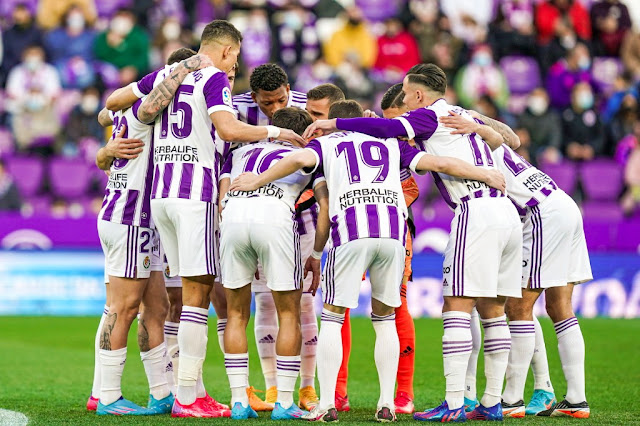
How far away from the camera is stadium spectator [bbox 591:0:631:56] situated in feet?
73.5

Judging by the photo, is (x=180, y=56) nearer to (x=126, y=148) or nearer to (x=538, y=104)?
(x=126, y=148)

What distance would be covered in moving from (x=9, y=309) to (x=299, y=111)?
9.84 metres

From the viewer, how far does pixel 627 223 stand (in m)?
16.8

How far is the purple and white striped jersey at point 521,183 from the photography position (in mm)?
7848

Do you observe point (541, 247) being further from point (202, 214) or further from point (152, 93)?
point (152, 93)

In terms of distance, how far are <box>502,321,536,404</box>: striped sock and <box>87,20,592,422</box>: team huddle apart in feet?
0.03

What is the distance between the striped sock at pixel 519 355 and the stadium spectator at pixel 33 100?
43.5ft

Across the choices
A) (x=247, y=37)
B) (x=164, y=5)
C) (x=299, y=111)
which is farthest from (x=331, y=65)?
(x=299, y=111)

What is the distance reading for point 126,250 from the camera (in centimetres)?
767

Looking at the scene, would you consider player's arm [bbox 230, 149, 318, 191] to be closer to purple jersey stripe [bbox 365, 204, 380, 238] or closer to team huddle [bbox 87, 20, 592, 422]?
team huddle [bbox 87, 20, 592, 422]

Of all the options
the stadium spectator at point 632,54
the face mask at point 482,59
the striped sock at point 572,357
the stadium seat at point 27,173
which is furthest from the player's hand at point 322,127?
the stadium spectator at point 632,54

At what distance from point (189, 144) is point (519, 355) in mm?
2883

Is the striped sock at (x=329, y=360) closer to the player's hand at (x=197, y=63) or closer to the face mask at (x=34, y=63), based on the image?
the player's hand at (x=197, y=63)

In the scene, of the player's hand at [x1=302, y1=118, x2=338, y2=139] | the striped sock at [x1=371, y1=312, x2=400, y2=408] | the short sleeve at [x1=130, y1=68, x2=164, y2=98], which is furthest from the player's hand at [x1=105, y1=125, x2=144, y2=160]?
the striped sock at [x1=371, y1=312, x2=400, y2=408]
